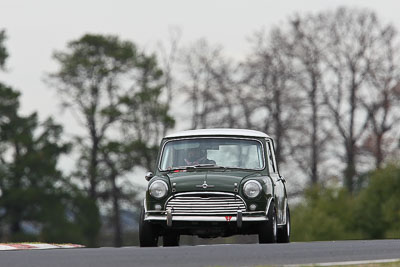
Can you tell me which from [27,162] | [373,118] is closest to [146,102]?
[27,162]

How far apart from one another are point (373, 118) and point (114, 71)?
1502 centimetres

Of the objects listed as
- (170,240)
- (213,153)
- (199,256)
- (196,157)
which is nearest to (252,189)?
(213,153)

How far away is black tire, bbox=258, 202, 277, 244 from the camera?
17516 mm

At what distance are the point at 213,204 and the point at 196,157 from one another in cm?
140

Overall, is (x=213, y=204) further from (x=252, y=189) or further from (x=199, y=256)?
(x=199, y=256)

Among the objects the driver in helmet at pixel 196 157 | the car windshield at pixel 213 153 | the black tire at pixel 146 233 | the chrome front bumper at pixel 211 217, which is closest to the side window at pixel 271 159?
the car windshield at pixel 213 153

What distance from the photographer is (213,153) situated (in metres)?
18.4

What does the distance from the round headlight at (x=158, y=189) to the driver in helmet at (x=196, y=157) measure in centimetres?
99

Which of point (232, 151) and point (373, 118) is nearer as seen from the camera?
point (232, 151)

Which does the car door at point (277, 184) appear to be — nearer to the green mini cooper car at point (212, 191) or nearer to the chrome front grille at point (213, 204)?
the green mini cooper car at point (212, 191)

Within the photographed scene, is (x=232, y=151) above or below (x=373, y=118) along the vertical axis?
below

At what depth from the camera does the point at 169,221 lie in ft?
56.5

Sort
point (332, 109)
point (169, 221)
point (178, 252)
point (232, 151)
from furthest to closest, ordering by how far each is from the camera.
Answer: point (332, 109) → point (232, 151) → point (169, 221) → point (178, 252)

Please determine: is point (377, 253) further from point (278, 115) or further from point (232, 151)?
point (278, 115)
